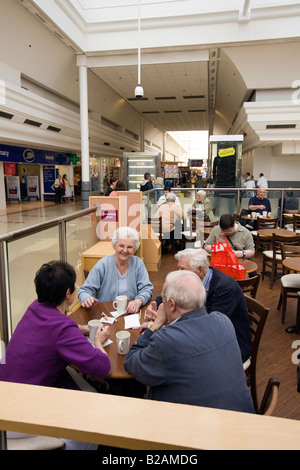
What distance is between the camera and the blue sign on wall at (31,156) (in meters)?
12.4

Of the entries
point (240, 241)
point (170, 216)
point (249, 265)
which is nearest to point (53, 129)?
point (170, 216)

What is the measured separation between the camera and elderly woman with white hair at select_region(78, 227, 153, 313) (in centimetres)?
267

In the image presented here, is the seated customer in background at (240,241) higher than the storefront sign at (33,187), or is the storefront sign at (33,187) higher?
the storefront sign at (33,187)

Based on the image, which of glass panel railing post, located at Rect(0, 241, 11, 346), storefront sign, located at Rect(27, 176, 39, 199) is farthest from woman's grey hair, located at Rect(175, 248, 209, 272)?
storefront sign, located at Rect(27, 176, 39, 199)

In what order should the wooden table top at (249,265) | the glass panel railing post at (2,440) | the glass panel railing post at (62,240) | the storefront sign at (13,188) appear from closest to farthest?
the glass panel railing post at (2,440) → the glass panel railing post at (62,240) → the wooden table top at (249,265) → the storefront sign at (13,188)

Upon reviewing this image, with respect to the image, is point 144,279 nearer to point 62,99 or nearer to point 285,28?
Answer: point 285,28

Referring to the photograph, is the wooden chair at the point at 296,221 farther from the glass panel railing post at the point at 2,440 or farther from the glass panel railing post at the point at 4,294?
the glass panel railing post at the point at 2,440

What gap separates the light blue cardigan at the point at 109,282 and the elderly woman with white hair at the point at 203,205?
483 cm

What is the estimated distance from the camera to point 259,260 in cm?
662

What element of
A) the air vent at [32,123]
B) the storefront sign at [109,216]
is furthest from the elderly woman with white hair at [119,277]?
the air vent at [32,123]

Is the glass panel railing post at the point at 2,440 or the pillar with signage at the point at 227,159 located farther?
the pillar with signage at the point at 227,159

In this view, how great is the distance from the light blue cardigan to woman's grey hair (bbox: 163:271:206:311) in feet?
3.57

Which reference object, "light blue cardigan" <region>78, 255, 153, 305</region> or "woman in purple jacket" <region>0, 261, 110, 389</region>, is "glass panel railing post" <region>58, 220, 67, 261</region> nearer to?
"light blue cardigan" <region>78, 255, 153, 305</region>
